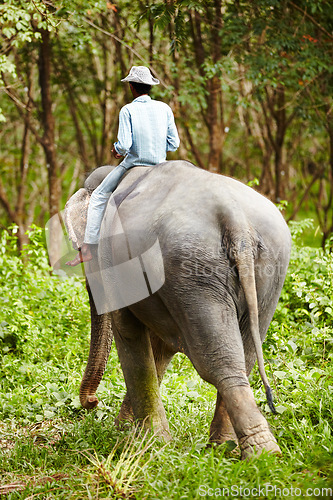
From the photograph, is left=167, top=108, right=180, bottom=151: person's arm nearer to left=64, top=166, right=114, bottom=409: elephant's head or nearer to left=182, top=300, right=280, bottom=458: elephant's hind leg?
left=64, top=166, right=114, bottom=409: elephant's head

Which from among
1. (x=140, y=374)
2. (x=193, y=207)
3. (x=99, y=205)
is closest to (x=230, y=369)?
(x=193, y=207)

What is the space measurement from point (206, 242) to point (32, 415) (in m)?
2.38

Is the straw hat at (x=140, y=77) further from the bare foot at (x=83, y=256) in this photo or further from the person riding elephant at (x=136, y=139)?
the bare foot at (x=83, y=256)

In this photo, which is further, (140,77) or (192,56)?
(192,56)

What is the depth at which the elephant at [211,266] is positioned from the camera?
297 centimetres

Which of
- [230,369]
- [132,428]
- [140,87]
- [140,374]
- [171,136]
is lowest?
[132,428]

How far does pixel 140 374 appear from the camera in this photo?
376cm

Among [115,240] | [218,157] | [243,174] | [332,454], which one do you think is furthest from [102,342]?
[243,174]

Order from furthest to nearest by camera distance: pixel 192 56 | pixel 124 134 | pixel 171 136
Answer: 1. pixel 192 56
2. pixel 171 136
3. pixel 124 134

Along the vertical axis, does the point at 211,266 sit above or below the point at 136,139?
below

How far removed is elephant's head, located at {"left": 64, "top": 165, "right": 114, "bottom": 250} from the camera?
3.94 metres

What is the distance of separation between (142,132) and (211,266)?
3.47 feet

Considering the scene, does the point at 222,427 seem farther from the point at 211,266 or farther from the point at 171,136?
the point at 171,136
